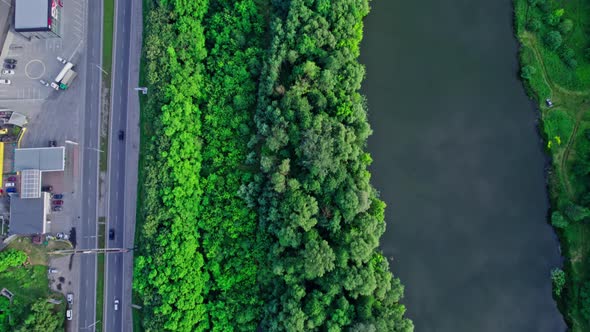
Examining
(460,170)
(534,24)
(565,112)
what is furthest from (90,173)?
(565,112)

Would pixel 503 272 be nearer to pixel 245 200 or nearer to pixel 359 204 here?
pixel 359 204

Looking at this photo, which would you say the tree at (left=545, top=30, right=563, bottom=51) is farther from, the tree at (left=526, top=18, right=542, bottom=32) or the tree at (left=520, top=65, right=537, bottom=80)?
the tree at (left=520, top=65, right=537, bottom=80)

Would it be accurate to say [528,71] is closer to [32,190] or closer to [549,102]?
[549,102]

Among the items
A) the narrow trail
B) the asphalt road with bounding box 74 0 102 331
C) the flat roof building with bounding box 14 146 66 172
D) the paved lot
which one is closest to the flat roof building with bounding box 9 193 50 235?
the flat roof building with bounding box 14 146 66 172

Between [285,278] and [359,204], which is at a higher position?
[359,204]

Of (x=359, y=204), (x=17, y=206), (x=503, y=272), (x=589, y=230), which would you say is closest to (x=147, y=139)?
(x=17, y=206)

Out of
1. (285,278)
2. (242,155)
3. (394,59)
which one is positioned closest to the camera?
(285,278)

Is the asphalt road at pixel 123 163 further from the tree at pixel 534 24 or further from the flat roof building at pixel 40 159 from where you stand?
the tree at pixel 534 24
